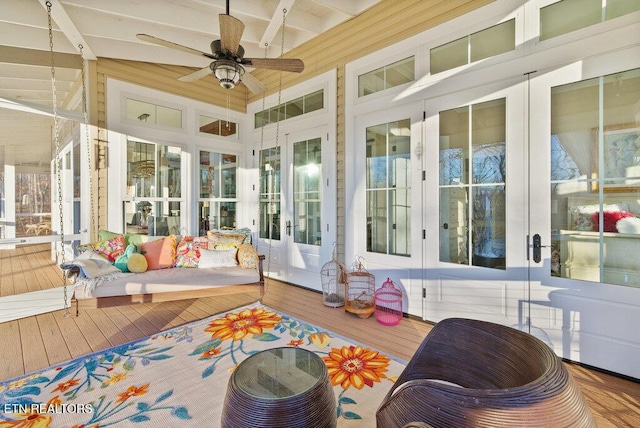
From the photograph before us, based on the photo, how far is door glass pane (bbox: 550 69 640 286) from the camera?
7.41 ft

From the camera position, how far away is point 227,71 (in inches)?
94.3

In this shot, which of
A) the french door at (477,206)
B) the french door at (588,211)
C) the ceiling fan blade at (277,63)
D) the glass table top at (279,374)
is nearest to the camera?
the glass table top at (279,374)

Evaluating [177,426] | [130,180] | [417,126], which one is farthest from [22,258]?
[417,126]

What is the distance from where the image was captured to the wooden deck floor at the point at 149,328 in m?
2.12

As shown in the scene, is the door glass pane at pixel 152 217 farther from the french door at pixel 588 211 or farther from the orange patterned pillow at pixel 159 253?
the french door at pixel 588 211

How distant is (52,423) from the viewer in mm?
1742

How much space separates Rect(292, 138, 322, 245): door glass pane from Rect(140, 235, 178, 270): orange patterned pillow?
1.81 metres

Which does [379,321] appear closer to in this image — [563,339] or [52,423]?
[563,339]

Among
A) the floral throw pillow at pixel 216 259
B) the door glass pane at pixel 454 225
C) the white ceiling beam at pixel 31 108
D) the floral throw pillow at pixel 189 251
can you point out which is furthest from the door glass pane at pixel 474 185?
the white ceiling beam at pixel 31 108

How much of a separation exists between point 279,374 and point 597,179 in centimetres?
282

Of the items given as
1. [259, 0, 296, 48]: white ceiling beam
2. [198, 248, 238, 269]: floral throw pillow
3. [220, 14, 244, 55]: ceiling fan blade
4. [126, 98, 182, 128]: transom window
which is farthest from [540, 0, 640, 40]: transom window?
[126, 98, 182, 128]: transom window

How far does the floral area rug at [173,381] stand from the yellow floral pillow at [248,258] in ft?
2.75

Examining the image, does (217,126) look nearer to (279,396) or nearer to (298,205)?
(298,205)

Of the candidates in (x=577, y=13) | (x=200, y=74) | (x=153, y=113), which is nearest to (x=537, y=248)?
(x=577, y=13)
